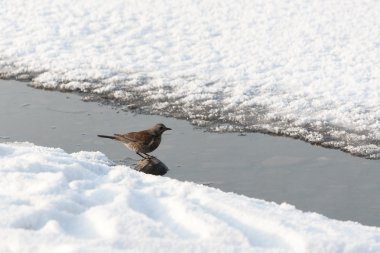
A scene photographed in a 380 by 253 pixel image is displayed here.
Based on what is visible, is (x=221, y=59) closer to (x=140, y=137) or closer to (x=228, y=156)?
(x=228, y=156)

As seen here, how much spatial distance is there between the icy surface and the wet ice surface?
44 centimetres

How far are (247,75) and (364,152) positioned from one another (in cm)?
360

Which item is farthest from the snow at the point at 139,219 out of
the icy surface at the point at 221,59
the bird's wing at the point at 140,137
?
the icy surface at the point at 221,59

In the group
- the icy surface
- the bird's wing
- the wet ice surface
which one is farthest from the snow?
the icy surface

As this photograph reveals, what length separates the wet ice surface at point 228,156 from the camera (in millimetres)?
8016

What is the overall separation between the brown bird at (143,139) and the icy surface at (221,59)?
1370mm

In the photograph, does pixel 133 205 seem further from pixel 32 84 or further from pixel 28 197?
pixel 32 84

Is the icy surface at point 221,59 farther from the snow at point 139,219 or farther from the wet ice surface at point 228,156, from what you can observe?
the snow at point 139,219

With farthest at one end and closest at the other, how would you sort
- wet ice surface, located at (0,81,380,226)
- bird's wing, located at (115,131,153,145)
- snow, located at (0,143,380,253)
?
bird's wing, located at (115,131,153,145) < wet ice surface, located at (0,81,380,226) < snow, located at (0,143,380,253)

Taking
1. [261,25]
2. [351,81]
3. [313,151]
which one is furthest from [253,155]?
[261,25]

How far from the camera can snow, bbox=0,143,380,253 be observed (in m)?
5.01

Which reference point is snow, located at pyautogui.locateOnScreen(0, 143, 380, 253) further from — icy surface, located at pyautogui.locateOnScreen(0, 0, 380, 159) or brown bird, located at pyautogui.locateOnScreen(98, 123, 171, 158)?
icy surface, located at pyautogui.locateOnScreen(0, 0, 380, 159)

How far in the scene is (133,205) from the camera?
5785mm

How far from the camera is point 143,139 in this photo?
29.5 ft
